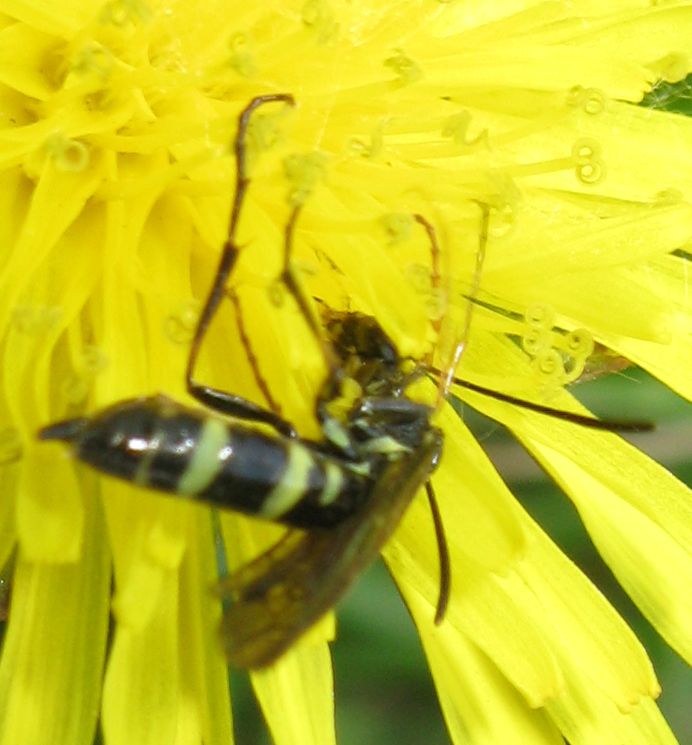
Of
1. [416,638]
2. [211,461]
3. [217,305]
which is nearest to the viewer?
[211,461]

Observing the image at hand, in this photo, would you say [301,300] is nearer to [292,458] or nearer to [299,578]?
[292,458]

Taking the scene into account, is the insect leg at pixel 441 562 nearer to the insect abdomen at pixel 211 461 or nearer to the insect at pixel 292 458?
the insect at pixel 292 458

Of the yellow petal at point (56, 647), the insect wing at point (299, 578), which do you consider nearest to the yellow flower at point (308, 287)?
the yellow petal at point (56, 647)

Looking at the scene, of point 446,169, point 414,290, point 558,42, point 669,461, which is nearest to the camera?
point 414,290

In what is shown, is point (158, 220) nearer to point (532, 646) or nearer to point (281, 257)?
point (281, 257)

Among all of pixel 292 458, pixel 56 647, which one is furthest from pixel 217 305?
pixel 56 647

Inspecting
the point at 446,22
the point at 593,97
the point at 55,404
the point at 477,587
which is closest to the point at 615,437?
the point at 477,587
